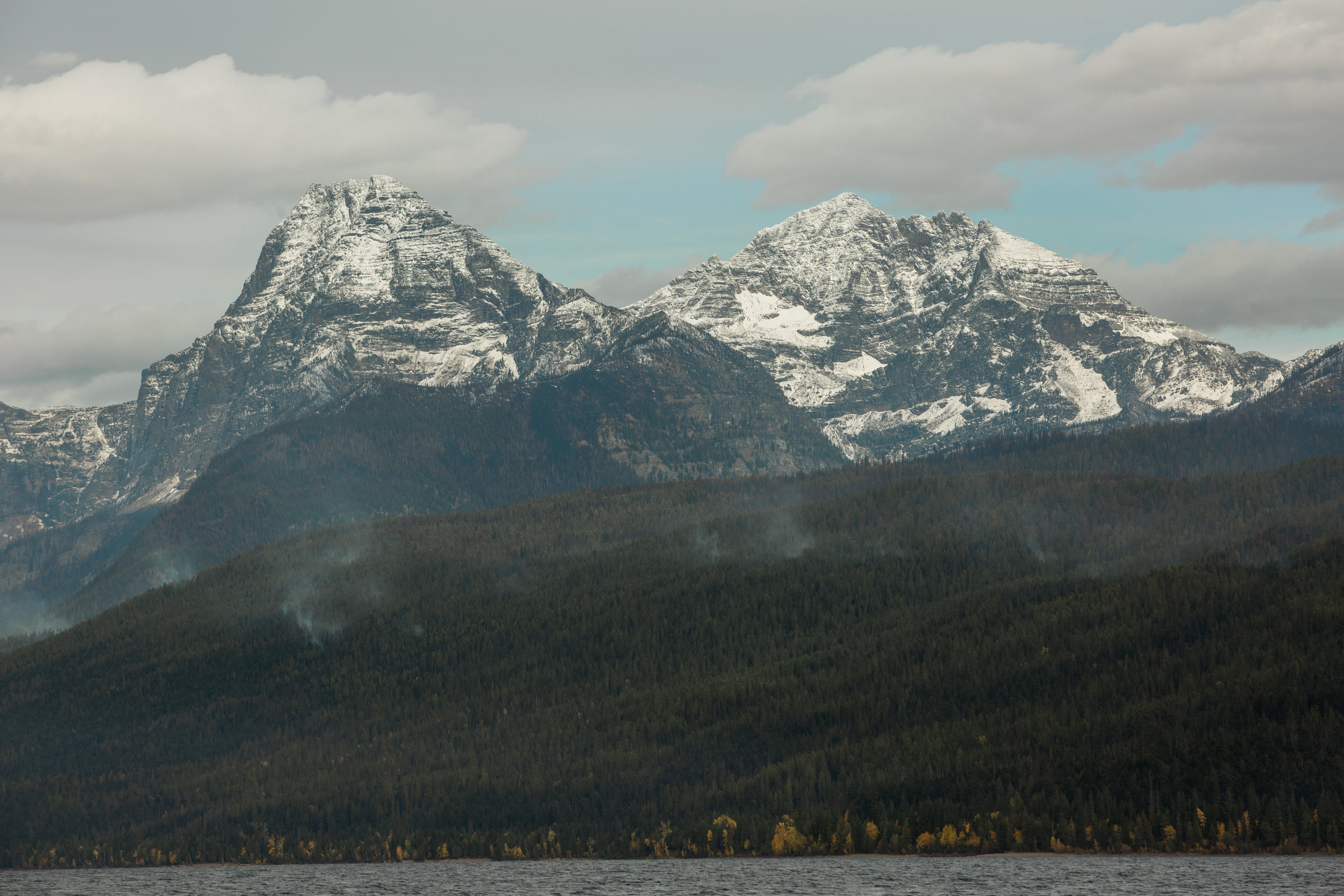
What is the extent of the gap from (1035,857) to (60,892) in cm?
13813

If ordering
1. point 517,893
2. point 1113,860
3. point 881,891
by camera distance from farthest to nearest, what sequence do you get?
point 1113,860
point 517,893
point 881,891

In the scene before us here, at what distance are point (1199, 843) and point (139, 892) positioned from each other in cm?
14920

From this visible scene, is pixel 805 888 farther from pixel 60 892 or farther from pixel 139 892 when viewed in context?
pixel 60 892

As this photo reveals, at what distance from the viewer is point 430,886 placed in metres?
193

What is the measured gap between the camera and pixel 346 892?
187 m

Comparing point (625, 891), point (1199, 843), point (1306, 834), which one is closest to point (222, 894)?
point (625, 891)

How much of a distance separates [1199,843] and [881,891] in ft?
206

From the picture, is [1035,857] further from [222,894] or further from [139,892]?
[139,892]

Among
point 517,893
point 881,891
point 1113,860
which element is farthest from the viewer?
point 1113,860

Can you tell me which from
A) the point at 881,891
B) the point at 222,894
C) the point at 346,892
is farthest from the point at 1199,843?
the point at 222,894

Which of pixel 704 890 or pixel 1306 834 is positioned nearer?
pixel 704 890

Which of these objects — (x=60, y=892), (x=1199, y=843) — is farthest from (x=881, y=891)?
(x=60, y=892)

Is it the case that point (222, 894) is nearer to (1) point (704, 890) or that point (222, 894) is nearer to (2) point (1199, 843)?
(1) point (704, 890)

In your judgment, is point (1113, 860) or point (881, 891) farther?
point (1113, 860)
